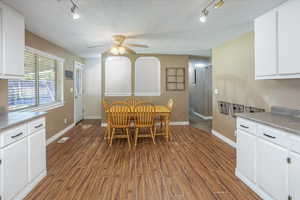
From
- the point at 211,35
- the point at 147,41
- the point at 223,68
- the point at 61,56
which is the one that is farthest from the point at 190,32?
the point at 61,56

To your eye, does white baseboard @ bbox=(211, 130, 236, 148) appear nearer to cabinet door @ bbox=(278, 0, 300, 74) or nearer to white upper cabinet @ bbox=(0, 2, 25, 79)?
cabinet door @ bbox=(278, 0, 300, 74)

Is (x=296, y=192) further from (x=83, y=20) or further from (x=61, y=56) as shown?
(x=61, y=56)

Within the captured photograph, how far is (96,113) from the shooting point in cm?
656

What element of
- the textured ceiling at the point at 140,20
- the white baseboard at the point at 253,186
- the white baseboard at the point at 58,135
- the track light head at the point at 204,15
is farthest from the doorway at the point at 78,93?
the white baseboard at the point at 253,186

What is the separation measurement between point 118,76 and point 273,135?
4.43 meters

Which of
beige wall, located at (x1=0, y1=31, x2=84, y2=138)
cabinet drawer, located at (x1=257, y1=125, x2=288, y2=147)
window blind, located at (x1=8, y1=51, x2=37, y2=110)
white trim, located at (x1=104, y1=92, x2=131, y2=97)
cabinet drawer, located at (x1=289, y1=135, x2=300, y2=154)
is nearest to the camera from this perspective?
cabinet drawer, located at (x1=289, y1=135, x2=300, y2=154)

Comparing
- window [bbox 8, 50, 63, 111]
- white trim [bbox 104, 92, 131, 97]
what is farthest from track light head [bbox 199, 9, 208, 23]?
white trim [bbox 104, 92, 131, 97]

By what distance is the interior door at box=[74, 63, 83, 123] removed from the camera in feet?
18.6

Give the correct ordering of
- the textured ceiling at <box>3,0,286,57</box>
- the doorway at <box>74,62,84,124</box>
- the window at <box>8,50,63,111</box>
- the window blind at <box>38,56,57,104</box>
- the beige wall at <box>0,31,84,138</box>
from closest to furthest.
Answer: the textured ceiling at <box>3,0,286,57</box> < the window at <box>8,50,63,111</box> < the beige wall at <box>0,31,84,138</box> < the window blind at <box>38,56,57,104</box> < the doorway at <box>74,62,84,124</box>

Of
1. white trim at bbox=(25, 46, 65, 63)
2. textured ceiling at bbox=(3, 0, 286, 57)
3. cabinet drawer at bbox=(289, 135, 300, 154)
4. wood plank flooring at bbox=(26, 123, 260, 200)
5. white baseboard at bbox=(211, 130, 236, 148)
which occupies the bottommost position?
wood plank flooring at bbox=(26, 123, 260, 200)

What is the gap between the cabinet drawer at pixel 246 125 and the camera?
1.96 m

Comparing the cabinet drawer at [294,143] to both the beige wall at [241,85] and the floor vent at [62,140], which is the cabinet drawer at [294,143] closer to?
the beige wall at [241,85]

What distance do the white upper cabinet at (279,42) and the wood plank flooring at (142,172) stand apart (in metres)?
1.50

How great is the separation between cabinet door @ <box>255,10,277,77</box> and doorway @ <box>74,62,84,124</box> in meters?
5.05
